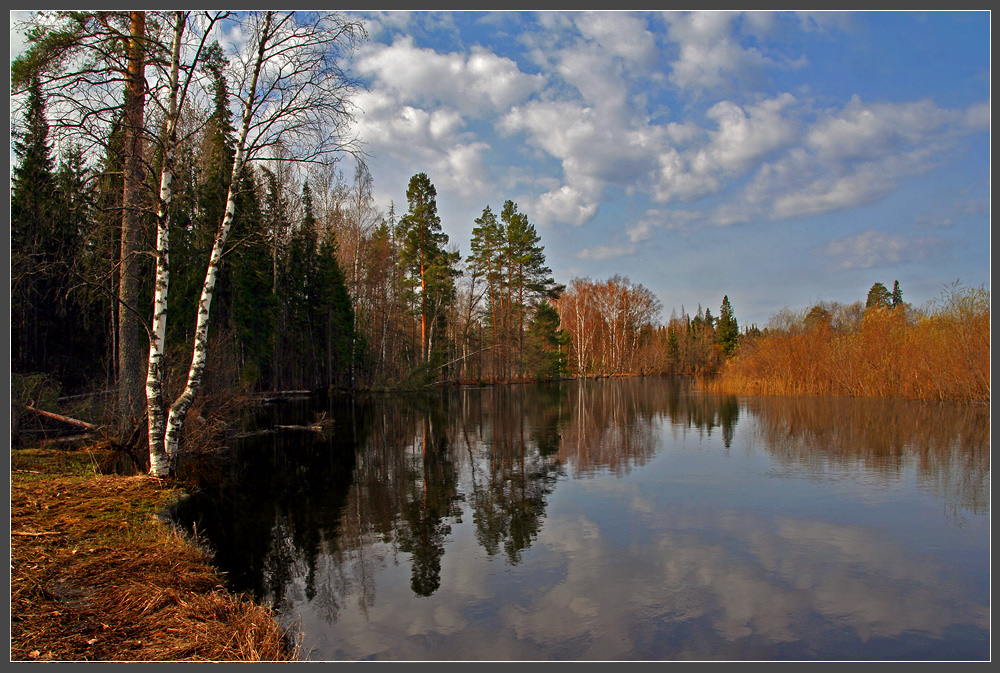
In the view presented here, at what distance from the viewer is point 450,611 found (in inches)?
187

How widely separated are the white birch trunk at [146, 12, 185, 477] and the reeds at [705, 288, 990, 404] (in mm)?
23102

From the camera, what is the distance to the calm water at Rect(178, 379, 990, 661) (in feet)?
14.4

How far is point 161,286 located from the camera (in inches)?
321

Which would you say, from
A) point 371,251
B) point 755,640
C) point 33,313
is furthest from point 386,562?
point 371,251

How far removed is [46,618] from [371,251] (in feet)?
113

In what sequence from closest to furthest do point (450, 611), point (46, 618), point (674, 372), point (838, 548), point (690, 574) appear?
point (46, 618) → point (450, 611) → point (690, 574) → point (838, 548) → point (674, 372)

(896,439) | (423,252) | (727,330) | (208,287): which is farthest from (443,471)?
(727,330)

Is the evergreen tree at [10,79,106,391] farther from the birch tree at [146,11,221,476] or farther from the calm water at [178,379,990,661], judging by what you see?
the calm water at [178,379,990,661]

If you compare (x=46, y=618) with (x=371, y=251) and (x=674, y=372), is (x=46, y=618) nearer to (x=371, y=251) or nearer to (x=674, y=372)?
(x=371, y=251)

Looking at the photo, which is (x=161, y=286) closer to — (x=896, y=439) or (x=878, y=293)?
(x=896, y=439)

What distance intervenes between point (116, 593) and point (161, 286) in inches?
207

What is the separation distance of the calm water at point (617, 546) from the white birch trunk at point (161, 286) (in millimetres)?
1237

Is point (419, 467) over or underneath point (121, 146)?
underneath

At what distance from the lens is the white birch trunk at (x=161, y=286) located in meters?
8.06
